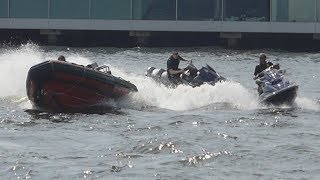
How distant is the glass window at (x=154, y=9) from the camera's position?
5028 centimetres

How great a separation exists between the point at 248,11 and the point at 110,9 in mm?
7577

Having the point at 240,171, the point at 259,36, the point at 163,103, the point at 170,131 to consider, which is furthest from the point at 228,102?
the point at 259,36

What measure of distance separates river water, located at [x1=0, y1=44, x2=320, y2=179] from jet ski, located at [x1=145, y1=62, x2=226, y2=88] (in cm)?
32

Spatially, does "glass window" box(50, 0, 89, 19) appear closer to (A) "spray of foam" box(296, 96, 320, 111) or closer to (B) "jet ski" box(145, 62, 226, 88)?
(B) "jet ski" box(145, 62, 226, 88)

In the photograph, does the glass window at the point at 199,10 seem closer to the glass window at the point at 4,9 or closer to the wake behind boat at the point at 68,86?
the glass window at the point at 4,9

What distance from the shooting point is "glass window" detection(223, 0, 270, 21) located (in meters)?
49.8

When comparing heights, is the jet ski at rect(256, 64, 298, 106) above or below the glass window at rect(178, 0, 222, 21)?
below

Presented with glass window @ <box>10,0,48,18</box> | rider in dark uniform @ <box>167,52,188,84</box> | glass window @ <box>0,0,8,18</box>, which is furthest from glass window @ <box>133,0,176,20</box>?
rider in dark uniform @ <box>167,52,188,84</box>

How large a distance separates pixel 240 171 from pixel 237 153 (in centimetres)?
135

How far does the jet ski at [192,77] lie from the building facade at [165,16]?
26193 mm

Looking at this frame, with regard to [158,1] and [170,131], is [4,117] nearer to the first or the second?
[170,131]

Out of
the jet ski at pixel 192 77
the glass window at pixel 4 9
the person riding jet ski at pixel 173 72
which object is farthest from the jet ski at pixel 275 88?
the glass window at pixel 4 9

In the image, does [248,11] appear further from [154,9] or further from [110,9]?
[110,9]

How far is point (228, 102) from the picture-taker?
832 inches
